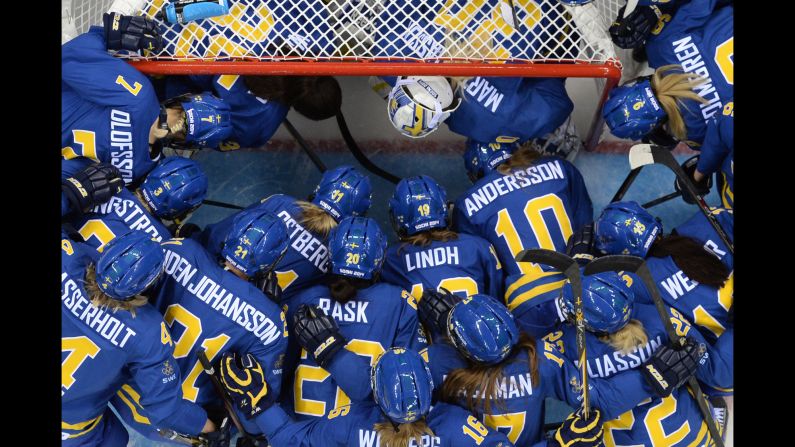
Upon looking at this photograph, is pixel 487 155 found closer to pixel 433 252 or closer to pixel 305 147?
pixel 433 252

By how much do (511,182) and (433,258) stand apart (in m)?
0.52

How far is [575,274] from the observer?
3377 millimetres

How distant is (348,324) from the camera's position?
3.65 m

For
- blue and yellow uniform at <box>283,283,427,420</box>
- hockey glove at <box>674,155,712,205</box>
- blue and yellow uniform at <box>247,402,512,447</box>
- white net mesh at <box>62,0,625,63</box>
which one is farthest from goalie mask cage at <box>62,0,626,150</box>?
blue and yellow uniform at <box>247,402,512,447</box>

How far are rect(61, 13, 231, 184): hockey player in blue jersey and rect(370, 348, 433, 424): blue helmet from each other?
1462mm

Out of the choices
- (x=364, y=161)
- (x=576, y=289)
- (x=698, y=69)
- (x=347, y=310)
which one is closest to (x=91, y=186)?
(x=347, y=310)

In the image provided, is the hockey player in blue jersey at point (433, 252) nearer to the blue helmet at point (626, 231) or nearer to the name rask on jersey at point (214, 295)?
the blue helmet at point (626, 231)

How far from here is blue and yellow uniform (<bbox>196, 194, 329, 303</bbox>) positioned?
3.93 m

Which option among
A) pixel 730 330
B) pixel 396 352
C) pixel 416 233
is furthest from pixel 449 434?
pixel 730 330

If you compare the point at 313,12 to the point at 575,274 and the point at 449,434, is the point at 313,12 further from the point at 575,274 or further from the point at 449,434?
the point at 449,434

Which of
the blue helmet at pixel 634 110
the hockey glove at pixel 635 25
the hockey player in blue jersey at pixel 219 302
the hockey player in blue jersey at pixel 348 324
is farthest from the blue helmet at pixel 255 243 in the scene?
the hockey glove at pixel 635 25

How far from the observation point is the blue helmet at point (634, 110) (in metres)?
3.83

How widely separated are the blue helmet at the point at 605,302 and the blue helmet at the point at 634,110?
0.79 metres

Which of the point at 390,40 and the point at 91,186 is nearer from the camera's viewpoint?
the point at 91,186
